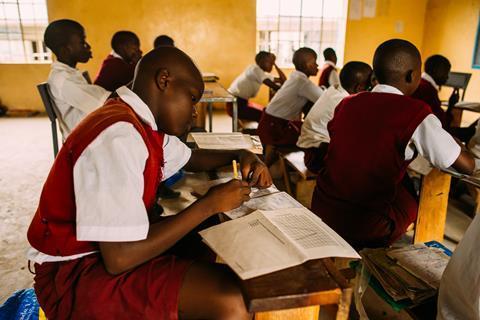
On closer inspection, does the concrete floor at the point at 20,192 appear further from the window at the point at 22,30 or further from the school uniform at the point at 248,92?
the window at the point at 22,30

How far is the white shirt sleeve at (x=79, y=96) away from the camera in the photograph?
238 cm

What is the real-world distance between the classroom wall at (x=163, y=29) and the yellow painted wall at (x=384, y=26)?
1.83 meters

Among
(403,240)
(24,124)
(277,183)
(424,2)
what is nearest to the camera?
(403,240)

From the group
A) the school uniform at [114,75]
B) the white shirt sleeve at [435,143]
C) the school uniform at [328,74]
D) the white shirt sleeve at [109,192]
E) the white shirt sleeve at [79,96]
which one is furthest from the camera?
the school uniform at [328,74]

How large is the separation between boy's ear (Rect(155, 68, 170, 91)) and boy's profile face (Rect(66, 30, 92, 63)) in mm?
1748

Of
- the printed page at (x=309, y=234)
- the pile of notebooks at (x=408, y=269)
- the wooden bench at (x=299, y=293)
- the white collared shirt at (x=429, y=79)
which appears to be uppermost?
the white collared shirt at (x=429, y=79)

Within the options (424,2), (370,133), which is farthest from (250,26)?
(370,133)

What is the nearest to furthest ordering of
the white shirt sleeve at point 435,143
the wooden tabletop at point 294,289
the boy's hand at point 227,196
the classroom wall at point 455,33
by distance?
the wooden tabletop at point 294,289
the boy's hand at point 227,196
the white shirt sleeve at point 435,143
the classroom wall at point 455,33

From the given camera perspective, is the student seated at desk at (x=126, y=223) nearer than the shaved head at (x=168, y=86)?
Yes

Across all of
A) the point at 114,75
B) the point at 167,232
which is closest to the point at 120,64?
the point at 114,75

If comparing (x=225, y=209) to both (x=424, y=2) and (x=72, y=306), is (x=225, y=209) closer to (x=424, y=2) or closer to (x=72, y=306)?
(x=72, y=306)

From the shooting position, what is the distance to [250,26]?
7.04m

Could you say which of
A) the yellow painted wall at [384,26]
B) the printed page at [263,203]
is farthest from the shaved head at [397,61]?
the yellow painted wall at [384,26]

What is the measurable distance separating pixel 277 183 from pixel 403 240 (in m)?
1.19
